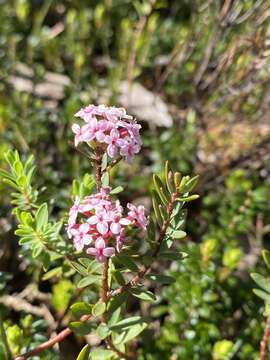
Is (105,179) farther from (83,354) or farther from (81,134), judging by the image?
(83,354)

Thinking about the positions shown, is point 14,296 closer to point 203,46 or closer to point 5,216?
point 5,216

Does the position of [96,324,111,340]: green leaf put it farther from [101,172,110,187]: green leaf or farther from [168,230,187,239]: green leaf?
[101,172,110,187]: green leaf

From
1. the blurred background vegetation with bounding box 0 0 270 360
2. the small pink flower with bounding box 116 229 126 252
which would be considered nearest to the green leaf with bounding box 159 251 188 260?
the small pink flower with bounding box 116 229 126 252

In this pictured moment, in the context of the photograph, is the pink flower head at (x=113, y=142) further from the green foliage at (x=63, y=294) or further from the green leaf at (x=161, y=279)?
the green foliage at (x=63, y=294)

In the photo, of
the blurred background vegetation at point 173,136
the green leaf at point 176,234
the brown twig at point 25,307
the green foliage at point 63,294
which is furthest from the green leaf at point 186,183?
the brown twig at point 25,307

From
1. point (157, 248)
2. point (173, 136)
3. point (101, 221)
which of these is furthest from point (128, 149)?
point (173, 136)

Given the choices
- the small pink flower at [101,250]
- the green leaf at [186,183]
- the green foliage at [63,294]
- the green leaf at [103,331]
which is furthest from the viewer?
the green foliage at [63,294]
